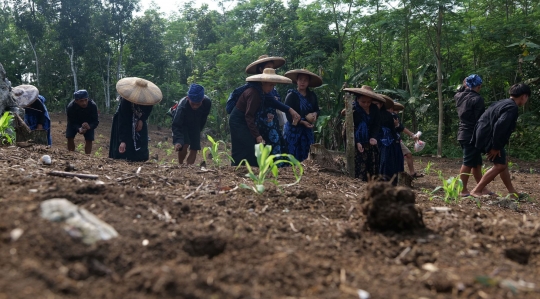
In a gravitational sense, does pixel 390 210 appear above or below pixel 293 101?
below

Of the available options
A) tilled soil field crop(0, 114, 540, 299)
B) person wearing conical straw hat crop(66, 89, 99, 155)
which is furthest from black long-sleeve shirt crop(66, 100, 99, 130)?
tilled soil field crop(0, 114, 540, 299)

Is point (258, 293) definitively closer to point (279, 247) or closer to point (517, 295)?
point (279, 247)

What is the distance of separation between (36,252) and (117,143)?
16.2 ft

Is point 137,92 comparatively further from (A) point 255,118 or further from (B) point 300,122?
(B) point 300,122

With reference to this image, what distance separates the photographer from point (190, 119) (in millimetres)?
6535

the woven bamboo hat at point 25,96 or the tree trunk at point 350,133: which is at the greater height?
the woven bamboo hat at point 25,96

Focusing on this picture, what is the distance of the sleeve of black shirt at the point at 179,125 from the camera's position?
20.6 ft

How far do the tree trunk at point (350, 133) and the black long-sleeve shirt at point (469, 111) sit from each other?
160 centimetres

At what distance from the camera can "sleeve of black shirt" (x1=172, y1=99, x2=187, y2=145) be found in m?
6.28

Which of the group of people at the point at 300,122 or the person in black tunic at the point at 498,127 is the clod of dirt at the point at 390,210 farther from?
the person in black tunic at the point at 498,127

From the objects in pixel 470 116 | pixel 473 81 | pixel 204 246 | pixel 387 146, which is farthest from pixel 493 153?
pixel 204 246

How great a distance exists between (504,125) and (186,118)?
13.7 feet

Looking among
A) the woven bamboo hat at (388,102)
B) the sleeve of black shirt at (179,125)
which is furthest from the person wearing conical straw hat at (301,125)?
the sleeve of black shirt at (179,125)

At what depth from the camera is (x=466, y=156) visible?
5.82 m
